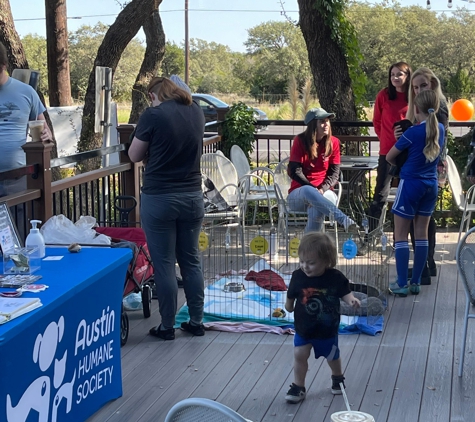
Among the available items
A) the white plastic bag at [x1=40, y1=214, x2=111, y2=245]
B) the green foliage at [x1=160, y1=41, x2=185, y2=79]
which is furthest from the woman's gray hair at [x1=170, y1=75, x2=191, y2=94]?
the green foliage at [x1=160, y1=41, x2=185, y2=79]

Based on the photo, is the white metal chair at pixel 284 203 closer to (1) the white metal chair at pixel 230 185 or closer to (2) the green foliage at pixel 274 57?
(1) the white metal chair at pixel 230 185

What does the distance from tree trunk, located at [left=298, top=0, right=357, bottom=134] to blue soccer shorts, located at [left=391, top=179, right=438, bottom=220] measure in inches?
126

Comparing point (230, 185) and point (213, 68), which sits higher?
point (213, 68)

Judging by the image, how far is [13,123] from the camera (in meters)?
4.54

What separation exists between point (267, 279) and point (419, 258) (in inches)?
45.3

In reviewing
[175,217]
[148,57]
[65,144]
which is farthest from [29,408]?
[65,144]

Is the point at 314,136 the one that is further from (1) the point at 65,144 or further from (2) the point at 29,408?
(1) the point at 65,144

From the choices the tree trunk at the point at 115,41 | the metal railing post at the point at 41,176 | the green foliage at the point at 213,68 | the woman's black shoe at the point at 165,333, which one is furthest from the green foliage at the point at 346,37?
the green foliage at the point at 213,68

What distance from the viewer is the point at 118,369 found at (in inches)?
142

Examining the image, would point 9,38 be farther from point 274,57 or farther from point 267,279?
point 274,57

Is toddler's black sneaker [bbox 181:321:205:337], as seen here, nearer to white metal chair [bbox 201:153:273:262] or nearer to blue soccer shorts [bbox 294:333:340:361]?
blue soccer shorts [bbox 294:333:340:361]

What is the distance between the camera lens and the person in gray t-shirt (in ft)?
14.7

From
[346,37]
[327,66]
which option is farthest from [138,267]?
[346,37]

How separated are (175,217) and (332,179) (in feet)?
7.39
